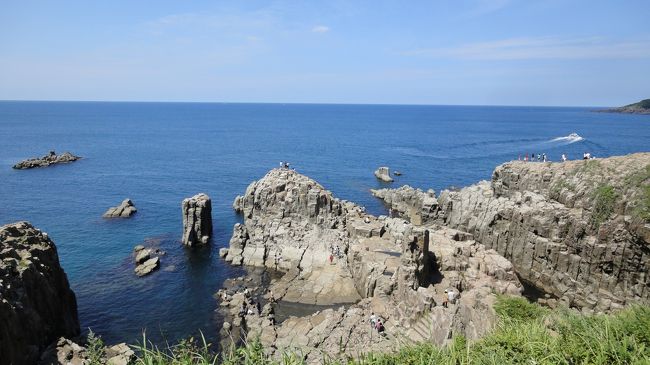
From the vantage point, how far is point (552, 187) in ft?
182

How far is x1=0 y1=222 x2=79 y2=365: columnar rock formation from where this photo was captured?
2883 centimetres

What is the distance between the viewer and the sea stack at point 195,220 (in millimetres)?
61656

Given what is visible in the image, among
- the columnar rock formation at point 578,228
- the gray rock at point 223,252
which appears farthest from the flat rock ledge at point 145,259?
the columnar rock formation at point 578,228

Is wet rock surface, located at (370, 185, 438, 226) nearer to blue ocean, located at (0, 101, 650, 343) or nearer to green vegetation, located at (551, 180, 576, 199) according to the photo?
blue ocean, located at (0, 101, 650, 343)

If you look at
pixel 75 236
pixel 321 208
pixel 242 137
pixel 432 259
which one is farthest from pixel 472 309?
pixel 242 137

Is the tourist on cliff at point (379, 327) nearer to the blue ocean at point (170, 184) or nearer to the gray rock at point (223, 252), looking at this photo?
the blue ocean at point (170, 184)

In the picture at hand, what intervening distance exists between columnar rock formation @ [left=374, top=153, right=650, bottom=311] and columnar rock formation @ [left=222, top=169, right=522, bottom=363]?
674 centimetres

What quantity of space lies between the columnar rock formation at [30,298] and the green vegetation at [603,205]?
5454 centimetres

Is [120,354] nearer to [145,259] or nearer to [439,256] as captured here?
Result: [145,259]

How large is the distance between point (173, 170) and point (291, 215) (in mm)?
70687

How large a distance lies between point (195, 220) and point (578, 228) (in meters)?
50.5

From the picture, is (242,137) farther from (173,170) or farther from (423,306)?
(423,306)

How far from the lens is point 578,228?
4741cm

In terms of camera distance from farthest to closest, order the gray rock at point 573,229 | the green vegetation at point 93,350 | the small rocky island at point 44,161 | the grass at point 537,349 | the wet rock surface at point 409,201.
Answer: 1. the small rocky island at point 44,161
2. the wet rock surface at point 409,201
3. the gray rock at point 573,229
4. the green vegetation at point 93,350
5. the grass at point 537,349
